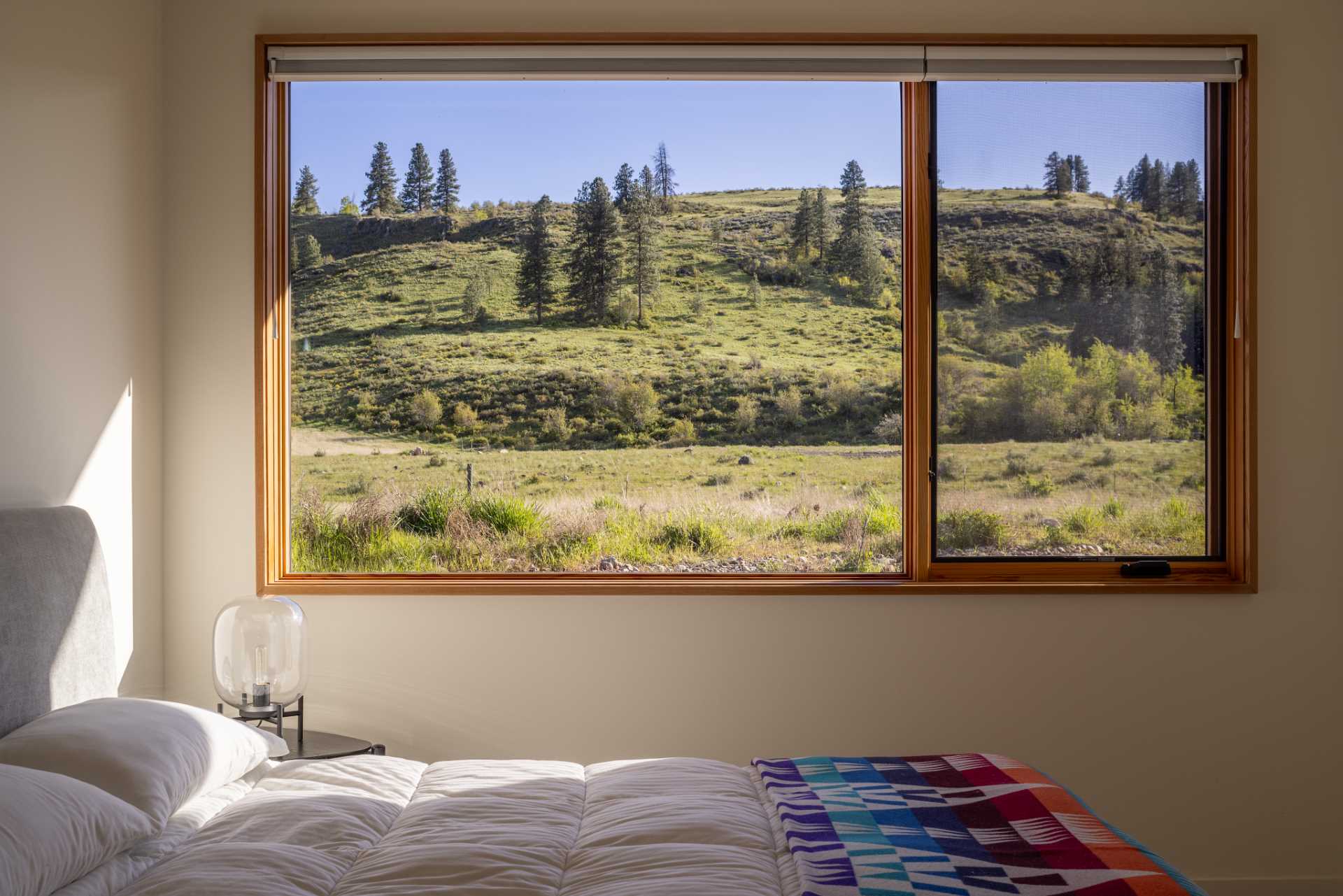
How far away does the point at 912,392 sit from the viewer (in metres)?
3.11

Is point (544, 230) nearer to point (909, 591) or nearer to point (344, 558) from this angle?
point (344, 558)

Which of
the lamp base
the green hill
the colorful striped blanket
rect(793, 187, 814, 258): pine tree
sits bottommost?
the lamp base

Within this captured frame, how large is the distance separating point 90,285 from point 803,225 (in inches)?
79.8

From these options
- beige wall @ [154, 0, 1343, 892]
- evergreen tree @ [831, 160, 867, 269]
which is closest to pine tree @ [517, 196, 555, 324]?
beige wall @ [154, 0, 1343, 892]

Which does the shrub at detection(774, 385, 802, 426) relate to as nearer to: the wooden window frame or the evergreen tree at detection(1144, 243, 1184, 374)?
the wooden window frame

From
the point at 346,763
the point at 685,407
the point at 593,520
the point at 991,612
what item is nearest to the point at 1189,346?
the point at 991,612

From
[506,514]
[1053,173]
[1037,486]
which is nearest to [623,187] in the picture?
[506,514]

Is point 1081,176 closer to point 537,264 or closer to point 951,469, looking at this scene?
point 951,469

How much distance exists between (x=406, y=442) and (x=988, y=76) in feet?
6.84

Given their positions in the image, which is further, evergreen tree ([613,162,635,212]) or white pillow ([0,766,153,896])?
evergreen tree ([613,162,635,212])

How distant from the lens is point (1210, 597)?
3041mm

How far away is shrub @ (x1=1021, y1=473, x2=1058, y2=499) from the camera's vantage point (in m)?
3.15

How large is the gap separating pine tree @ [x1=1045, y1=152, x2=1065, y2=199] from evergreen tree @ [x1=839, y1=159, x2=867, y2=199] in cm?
56

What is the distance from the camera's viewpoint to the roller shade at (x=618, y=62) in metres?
3.01
